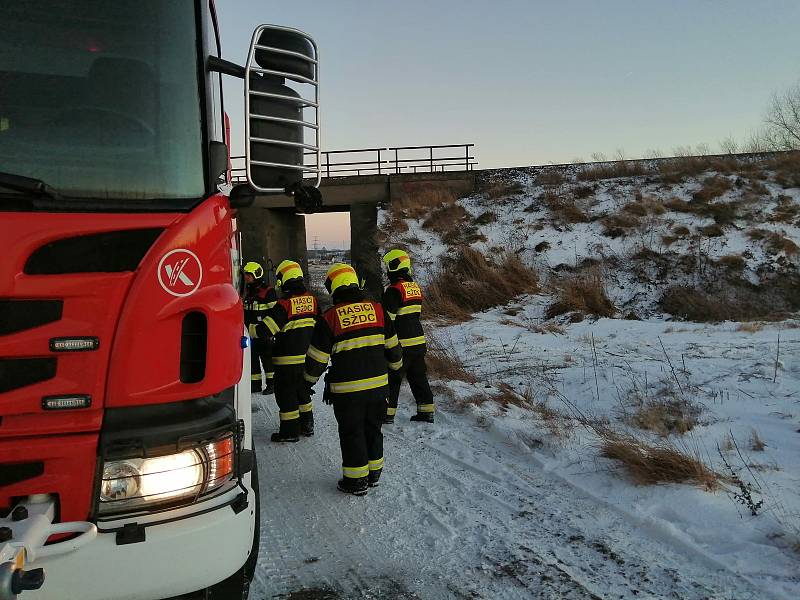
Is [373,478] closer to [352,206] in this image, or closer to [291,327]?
[291,327]

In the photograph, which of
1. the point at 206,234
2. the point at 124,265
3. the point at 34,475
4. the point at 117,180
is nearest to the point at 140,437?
the point at 34,475

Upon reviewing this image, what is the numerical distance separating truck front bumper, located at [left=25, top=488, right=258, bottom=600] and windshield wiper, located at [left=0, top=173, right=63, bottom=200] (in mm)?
1120

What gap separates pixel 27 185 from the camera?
178 cm

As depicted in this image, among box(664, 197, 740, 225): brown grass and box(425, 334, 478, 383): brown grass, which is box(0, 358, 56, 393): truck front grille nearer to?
box(425, 334, 478, 383): brown grass

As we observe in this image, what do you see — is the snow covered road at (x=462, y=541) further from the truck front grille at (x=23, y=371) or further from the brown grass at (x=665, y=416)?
the truck front grille at (x=23, y=371)

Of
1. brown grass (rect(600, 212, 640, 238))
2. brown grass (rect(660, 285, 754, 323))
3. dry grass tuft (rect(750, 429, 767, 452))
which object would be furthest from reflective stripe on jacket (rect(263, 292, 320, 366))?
brown grass (rect(600, 212, 640, 238))

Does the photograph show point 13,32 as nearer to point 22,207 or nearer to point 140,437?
point 22,207

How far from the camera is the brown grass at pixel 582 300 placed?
13.4 m

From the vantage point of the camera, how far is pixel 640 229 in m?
17.7

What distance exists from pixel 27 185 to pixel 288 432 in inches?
174

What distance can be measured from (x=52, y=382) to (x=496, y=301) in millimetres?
14123

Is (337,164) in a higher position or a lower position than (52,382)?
higher

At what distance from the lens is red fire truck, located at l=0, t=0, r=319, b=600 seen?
5.52 ft

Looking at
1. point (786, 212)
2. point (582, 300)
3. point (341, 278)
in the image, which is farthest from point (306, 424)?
point (786, 212)
